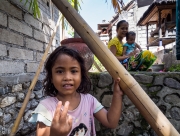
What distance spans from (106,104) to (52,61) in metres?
1.16

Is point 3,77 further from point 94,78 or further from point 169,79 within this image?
point 169,79

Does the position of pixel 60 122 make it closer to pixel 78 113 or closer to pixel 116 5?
pixel 78 113

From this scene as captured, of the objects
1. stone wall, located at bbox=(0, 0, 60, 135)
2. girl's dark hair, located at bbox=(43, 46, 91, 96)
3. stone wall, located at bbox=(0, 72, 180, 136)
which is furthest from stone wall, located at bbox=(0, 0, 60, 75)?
girl's dark hair, located at bbox=(43, 46, 91, 96)

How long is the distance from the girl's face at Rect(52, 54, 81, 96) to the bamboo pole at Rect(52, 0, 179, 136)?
0.21 metres

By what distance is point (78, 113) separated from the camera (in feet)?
3.58

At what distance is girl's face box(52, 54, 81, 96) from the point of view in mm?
1046

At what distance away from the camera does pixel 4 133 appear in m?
2.00

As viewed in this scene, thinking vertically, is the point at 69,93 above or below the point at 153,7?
below

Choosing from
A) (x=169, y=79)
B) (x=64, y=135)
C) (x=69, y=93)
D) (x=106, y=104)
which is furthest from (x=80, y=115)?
(x=169, y=79)

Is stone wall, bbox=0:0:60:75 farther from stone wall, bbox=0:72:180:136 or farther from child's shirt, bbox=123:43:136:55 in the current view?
child's shirt, bbox=123:43:136:55

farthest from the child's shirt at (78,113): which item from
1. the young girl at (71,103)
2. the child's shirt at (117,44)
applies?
the child's shirt at (117,44)

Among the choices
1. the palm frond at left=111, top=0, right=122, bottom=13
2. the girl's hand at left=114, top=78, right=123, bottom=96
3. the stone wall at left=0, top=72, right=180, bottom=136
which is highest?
the palm frond at left=111, top=0, right=122, bottom=13

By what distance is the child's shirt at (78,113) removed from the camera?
→ 38.6 inches

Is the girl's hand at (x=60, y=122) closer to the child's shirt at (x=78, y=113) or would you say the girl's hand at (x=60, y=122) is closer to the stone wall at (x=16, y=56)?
the child's shirt at (x=78, y=113)
